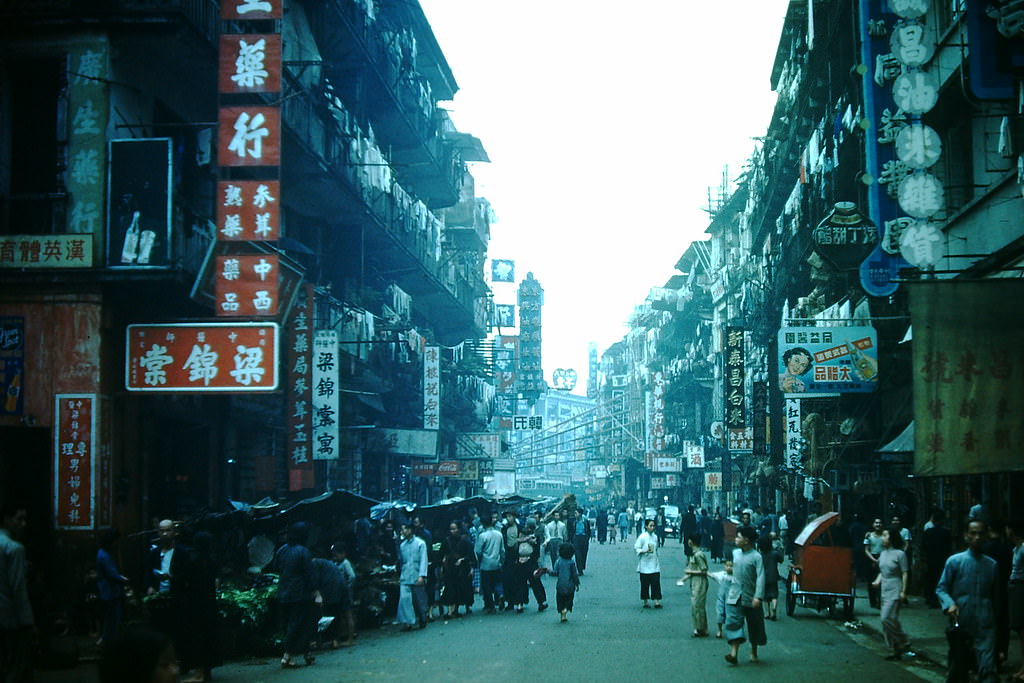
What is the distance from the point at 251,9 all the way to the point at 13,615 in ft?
39.9

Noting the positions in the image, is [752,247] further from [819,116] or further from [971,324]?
[971,324]

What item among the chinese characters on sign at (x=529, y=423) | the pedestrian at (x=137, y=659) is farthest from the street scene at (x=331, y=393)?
the chinese characters on sign at (x=529, y=423)

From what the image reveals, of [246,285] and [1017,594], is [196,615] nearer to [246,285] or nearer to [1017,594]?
[246,285]

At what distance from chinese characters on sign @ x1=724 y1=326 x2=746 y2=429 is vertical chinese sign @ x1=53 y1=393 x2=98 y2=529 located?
106 ft

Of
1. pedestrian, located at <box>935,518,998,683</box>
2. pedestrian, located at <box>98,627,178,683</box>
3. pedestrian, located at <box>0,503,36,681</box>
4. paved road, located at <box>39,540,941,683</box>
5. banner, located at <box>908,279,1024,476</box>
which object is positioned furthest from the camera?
paved road, located at <box>39,540,941,683</box>

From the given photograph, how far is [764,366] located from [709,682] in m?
39.2

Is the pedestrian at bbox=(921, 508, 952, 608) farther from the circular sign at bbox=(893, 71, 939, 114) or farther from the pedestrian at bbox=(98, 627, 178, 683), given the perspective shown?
the pedestrian at bbox=(98, 627, 178, 683)

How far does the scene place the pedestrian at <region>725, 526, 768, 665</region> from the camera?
46.8 feet

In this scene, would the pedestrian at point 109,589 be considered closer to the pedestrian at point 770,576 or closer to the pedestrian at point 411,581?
the pedestrian at point 411,581

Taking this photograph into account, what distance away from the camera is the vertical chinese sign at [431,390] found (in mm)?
39250

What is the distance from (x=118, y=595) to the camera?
14.6 metres

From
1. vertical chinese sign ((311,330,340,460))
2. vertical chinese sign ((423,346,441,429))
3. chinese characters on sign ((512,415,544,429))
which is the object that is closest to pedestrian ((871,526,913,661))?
vertical chinese sign ((311,330,340,460))

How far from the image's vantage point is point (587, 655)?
14.7 meters

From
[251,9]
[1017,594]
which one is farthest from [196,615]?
[251,9]
